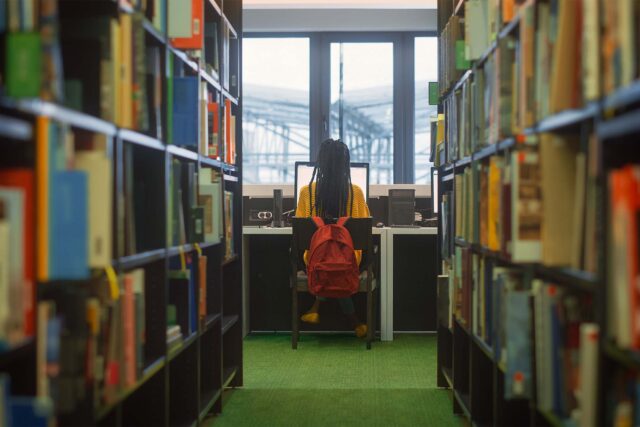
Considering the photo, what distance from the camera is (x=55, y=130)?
130 centimetres

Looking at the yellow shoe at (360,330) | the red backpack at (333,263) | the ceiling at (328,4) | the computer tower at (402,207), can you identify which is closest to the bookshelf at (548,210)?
the red backpack at (333,263)

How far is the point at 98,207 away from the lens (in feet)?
4.69

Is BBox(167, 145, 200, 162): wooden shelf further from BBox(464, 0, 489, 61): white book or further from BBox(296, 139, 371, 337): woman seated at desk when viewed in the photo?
BBox(296, 139, 371, 337): woman seated at desk

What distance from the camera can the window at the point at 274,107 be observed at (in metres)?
6.89

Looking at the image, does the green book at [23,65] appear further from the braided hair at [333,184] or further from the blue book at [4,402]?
the braided hair at [333,184]

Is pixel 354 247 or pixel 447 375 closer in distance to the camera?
pixel 447 375

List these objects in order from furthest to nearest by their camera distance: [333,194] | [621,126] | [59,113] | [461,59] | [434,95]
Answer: [333,194] < [434,95] < [461,59] < [59,113] < [621,126]

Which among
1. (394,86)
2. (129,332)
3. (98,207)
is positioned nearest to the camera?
(98,207)

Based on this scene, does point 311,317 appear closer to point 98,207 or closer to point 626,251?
point 98,207

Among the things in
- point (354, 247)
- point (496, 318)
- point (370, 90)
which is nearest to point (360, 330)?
point (354, 247)

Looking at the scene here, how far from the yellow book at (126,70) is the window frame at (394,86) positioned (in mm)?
5108

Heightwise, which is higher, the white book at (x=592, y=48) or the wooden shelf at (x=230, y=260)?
the white book at (x=592, y=48)

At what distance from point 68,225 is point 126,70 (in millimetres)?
475

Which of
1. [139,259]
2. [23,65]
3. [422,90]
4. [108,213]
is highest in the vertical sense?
[422,90]
